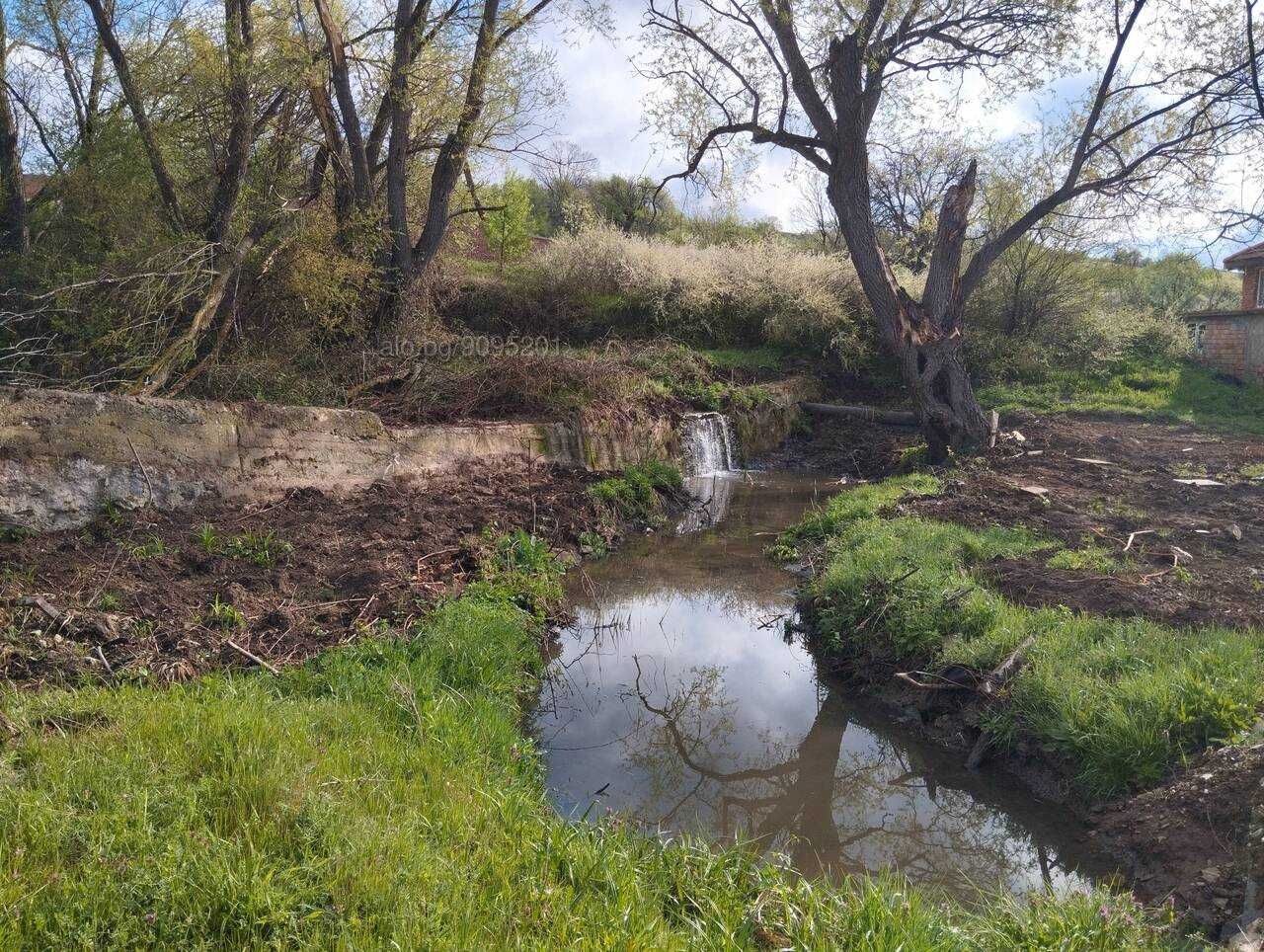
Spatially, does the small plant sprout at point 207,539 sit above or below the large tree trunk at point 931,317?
below

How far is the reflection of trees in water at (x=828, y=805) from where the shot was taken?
13.4 feet

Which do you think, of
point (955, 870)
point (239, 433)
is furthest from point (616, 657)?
point (239, 433)

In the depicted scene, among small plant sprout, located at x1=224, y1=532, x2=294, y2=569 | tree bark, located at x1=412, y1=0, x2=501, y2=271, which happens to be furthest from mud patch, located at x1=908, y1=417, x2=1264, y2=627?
tree bark, located at x1=412, y1=0, x2=501, y2=271

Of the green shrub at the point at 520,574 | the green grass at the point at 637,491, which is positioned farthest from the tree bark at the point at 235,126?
the green grass at the point at 637,491

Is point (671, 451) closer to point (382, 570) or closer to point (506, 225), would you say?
point (382, 570)

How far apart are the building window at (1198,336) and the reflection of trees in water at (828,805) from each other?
1903 cm

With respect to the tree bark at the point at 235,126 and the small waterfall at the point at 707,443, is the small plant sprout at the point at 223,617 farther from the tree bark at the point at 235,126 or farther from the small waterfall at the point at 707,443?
the small waterfall at the point at 707,443

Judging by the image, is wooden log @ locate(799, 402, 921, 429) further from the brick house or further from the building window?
the building window

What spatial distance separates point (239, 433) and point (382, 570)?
8.31ft

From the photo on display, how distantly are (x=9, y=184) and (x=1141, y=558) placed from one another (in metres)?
13.8

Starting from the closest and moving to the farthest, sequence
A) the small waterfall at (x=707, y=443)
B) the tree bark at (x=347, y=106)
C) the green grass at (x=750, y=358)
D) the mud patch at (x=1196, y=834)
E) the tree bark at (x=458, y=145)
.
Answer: the mud patch at (x=1196, y=834)
the tree bark at (x=347, y=106)
the tree bark at (x=458, y=145)
the small waterfall at (x=707, y=443)
the green grass at (x=750, y=358)

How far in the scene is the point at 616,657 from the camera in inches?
257

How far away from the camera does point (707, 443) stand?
14.6m

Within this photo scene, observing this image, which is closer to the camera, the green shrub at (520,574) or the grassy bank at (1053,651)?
the grassy bank at (1053,651)
